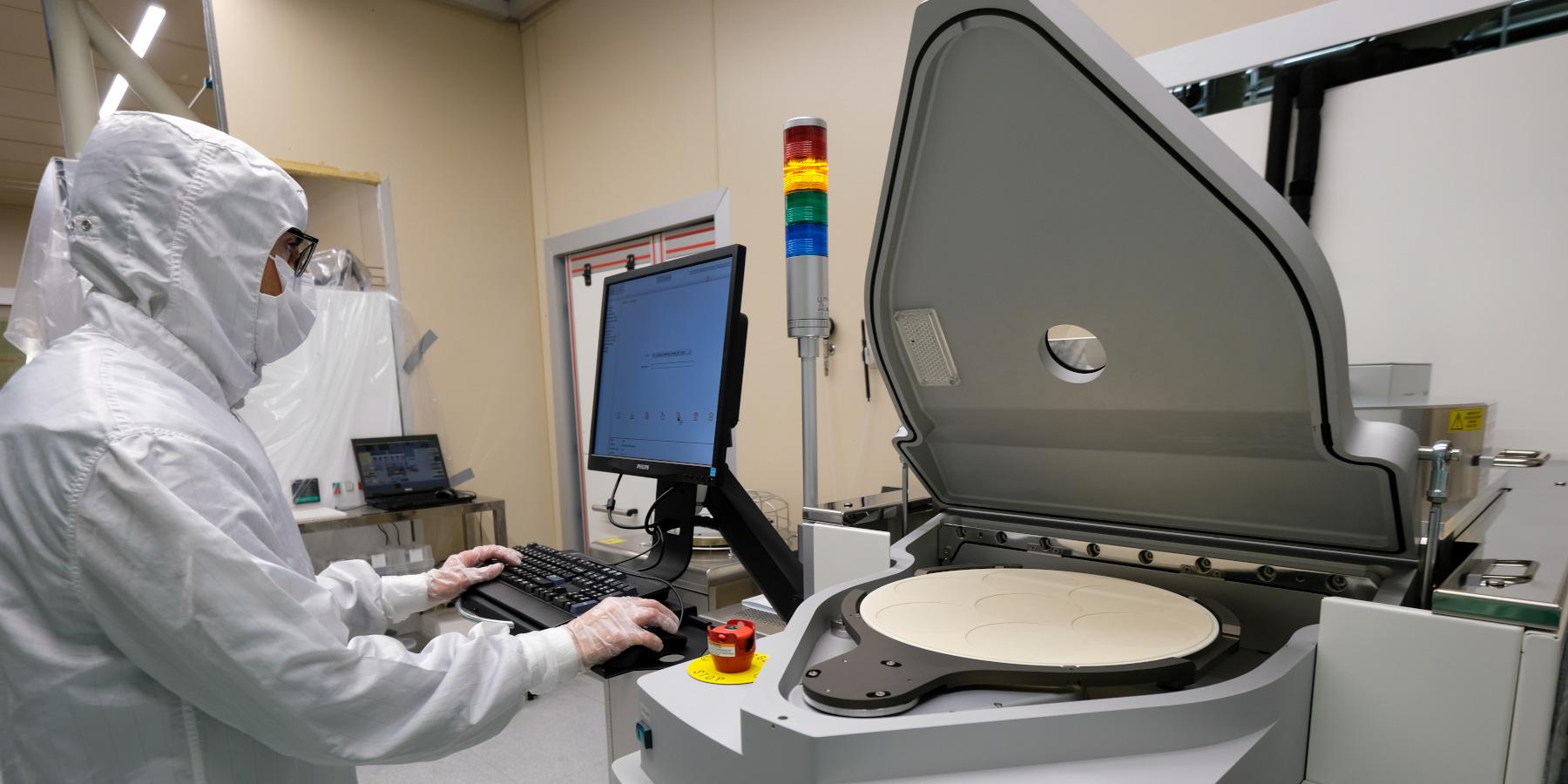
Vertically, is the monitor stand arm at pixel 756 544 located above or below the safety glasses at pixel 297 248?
below

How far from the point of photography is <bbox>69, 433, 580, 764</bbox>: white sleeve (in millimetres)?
717

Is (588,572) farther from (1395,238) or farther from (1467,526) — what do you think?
(1395,238)

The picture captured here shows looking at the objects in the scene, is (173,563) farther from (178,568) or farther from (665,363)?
(665,363)

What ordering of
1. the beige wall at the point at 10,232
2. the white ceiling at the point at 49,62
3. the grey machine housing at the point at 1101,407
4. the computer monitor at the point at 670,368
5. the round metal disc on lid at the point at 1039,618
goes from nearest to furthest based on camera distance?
the grey machine housing at the point at 1101,407 → the round metal disc on lid at the point at 1039,618 → the computer monitor at the point at 670,368 → the white ceiling at the point at 49,62 → the beige wall at the point at 10,232

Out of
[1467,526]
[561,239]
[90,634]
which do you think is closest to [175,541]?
[90,634]

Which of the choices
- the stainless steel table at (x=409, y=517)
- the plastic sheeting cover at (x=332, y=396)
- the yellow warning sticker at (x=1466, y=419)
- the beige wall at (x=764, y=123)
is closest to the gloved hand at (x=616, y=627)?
the yellow warning sticker at (x=1466, y=419)

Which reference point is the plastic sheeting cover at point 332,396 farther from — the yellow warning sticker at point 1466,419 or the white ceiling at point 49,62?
the yellow warning sticker at point 1466,419

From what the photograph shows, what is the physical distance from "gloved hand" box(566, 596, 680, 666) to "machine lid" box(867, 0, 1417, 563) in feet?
1.40

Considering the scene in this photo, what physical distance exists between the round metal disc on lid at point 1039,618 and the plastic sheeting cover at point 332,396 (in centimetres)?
278

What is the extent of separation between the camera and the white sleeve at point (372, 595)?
3.85 ft

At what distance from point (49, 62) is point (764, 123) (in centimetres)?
288

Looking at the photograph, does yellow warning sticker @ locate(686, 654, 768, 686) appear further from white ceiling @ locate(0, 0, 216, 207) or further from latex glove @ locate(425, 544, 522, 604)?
white ceiling @ locate(0, 0, 216, 207)

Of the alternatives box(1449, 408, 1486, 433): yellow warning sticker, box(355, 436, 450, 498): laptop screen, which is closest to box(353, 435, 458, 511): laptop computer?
box(355, 436, 450, 498): laptop screen

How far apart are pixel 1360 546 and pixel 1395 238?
0.85 m
